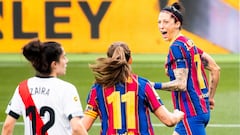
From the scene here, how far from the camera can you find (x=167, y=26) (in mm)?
8383

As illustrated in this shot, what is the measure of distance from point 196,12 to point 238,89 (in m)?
5.49

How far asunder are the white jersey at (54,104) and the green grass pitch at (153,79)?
5610 mm

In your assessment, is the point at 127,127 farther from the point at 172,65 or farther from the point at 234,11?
the point at 234,11

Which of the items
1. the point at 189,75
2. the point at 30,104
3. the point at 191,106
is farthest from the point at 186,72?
the point at 30,104

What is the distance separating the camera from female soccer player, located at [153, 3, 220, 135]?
8273mm

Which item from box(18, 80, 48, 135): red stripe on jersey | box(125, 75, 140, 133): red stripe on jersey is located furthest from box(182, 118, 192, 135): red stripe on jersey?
box(18, 80, 48, 135): red stripe on jersey

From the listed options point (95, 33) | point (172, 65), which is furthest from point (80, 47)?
point (172, 65)

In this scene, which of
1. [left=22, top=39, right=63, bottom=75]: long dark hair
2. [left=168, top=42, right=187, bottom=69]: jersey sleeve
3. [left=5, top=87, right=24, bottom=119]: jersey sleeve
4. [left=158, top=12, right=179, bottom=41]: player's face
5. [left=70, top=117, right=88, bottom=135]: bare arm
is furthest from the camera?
[left=158, top=12, right=179, bottom=41]: player's face

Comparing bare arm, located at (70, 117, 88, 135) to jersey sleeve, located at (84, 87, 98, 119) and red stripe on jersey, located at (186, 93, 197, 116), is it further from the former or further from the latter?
red stripe on jersey, located at (186, 93, 197, 116)

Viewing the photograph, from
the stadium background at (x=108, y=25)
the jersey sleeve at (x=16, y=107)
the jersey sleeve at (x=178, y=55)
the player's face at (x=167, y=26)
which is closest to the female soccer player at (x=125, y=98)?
the jersey sleeve at (x=16, y=107)

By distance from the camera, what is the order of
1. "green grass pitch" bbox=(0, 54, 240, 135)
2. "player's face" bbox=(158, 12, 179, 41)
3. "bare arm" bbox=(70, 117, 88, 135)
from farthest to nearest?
1. "green grass pitch" bbox=(0, 54, 240, 135)
2. "player's face" bbox=(158, 12, 179, 41)
3. "bare arm" bbox=(70, 117, 88, 135)

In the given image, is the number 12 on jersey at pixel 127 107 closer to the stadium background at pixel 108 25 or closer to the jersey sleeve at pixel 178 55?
the jersey sleeve at pixel 178 55

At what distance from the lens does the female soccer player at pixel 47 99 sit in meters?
6.67

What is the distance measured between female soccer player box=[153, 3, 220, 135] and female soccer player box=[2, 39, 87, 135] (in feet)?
5.75
